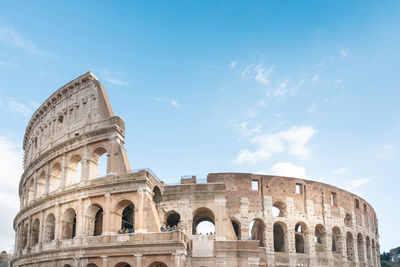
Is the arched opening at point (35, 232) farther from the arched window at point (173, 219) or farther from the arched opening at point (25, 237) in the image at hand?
the arched window at point (173, 219)

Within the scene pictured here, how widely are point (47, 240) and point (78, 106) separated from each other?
30.0ft

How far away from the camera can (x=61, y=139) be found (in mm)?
29297

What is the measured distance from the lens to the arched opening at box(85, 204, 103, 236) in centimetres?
2505

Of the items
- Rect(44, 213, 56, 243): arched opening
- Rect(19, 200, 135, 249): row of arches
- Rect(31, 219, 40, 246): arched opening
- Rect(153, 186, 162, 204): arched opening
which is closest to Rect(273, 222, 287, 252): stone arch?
Rect(153, 186, 162, 204): arched opening

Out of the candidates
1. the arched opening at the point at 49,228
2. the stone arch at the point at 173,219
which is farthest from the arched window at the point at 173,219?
the arched opening at the point at 49,228

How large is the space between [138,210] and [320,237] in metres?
15.8

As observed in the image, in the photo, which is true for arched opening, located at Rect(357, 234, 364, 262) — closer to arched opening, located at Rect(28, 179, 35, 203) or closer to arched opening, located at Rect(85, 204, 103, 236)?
arched opening, located at Rect(85, 204, 103, 236)

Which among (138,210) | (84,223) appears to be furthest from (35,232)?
Answer: (138,210)

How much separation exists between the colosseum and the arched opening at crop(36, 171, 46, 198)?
7 centimetres

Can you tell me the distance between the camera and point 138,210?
76.0ft

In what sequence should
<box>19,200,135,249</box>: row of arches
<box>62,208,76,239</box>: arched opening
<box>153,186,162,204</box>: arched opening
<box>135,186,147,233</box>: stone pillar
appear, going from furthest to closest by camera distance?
1. <box>153,186,162,204</box>: arched opening
2. <box>62,208,76,239</box>: arched opening
3. <box>19,200,135,249</box>: row of arches
4. <box>135,186,147,233</box>: stone pillar

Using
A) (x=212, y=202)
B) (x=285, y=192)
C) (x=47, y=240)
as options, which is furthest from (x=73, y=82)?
(x=285, y=192)

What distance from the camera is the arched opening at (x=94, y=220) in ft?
82.2

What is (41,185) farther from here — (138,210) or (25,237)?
(138,210)
